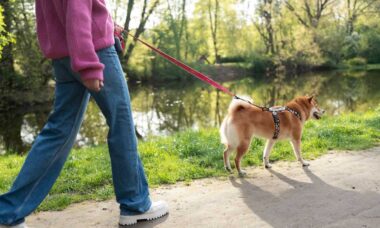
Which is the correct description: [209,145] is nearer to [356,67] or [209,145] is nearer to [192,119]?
[192,119]

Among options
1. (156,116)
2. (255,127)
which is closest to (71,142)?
(255,127)

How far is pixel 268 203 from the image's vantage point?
3.79 metres

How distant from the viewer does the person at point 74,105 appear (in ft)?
9.59

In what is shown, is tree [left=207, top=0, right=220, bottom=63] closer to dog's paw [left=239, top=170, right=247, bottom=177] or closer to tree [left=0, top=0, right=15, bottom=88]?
tree [left=0, top=0, right=15, bottom=88]

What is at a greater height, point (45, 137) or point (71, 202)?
point (45, 137)

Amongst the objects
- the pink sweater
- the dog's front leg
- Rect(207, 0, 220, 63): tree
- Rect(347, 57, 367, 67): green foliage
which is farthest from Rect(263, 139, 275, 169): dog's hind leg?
Rect(347, 57, 367, 67): green foliage

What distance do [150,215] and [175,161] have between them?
2.14 meters

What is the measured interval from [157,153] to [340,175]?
8.74ft

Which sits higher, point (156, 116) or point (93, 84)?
point (93, 84)

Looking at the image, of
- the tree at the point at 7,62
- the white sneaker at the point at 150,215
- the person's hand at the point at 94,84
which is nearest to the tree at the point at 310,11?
the tree at the point at 7,62

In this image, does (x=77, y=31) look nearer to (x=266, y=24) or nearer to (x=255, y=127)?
(x=255, y=127)

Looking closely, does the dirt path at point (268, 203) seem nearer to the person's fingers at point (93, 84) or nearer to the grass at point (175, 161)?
the grass at point (175, 161)

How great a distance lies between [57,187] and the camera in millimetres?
4641

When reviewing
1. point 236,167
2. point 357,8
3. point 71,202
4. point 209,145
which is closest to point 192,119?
point 209,145
